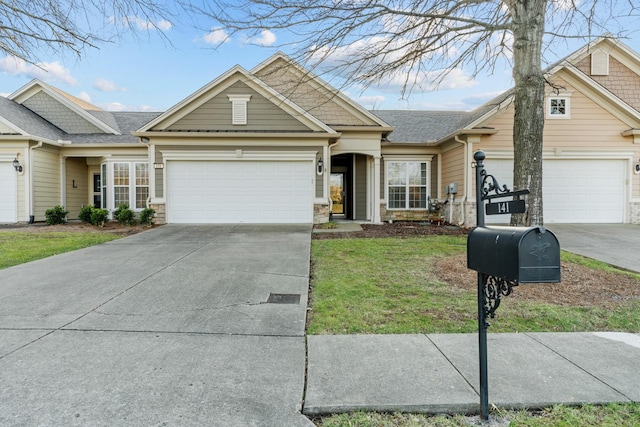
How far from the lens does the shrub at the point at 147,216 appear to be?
11961 millimetres

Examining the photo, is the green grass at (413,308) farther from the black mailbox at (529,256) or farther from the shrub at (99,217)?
the shrub at (99,217)

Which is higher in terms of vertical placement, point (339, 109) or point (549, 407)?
point (339, 109)

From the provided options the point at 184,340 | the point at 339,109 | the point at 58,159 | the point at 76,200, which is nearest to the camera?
the point at 184,340

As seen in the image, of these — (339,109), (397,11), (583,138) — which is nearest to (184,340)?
(397,11)

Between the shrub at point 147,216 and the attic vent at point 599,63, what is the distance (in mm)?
17930

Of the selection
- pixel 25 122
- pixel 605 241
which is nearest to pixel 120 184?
pixel 25 122

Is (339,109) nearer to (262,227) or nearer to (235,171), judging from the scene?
(235,171)

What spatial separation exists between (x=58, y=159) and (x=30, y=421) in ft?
51.7

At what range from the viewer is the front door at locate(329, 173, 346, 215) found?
54.0 ft

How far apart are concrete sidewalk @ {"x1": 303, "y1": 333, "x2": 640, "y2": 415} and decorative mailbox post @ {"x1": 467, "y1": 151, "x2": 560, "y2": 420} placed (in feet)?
1.25

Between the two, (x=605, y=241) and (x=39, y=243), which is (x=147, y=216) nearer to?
(x=39, y=243)

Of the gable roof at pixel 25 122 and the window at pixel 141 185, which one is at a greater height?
the gable roof at pixel 25 122

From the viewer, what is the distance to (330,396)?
7.80ft

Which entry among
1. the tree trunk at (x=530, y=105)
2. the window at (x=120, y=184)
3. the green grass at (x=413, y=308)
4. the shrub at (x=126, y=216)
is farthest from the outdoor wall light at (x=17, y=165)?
the tree trunk at (x=530, y=105)
